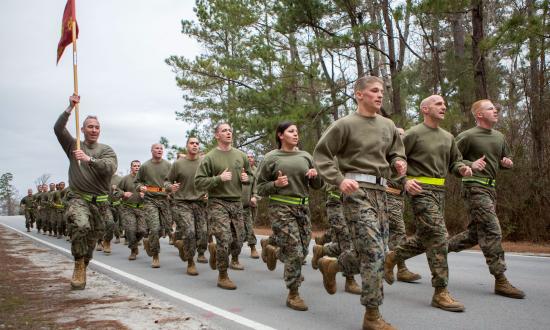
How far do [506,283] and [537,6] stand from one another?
7.81m

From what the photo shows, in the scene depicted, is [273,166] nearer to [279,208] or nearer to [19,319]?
[279,208]

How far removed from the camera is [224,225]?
799cm

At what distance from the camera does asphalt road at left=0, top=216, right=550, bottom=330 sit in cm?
548

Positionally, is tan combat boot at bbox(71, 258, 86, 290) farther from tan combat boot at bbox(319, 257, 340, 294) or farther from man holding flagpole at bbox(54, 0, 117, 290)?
tan combat boot at bbox(319, 257, 340, 294)

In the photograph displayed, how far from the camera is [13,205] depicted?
343 feet

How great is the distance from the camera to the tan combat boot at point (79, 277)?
7617mm

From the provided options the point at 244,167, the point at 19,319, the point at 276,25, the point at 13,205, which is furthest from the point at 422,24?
the point at 13,205

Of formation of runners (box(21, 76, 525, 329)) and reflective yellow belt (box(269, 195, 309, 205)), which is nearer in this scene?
formation of runners (box(21, 76, 525, 329))

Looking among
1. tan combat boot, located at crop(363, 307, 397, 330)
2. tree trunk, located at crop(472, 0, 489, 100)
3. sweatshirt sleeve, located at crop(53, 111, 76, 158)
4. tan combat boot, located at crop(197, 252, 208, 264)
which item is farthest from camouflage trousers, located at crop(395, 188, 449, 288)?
tree trunk, located at crop(472, 0, 489, 100)

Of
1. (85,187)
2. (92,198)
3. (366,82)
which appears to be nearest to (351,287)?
(366,82)

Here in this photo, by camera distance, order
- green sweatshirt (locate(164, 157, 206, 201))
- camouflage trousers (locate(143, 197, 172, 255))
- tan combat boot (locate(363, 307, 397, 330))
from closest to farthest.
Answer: tan combat boot (locate(363, 307, 397, 330)) → green sweatshirt (locate(164, 157, 206, 201)) → camouflage trousers (locate(143, 197, 172, 255))

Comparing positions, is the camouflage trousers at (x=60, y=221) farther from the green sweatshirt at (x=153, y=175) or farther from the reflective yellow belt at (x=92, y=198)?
the reflective yellow belt at (x=92, y=198)

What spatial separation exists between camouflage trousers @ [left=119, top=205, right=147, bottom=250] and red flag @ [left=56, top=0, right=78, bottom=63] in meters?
5.01

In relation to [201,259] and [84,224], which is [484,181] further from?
[201,259]
